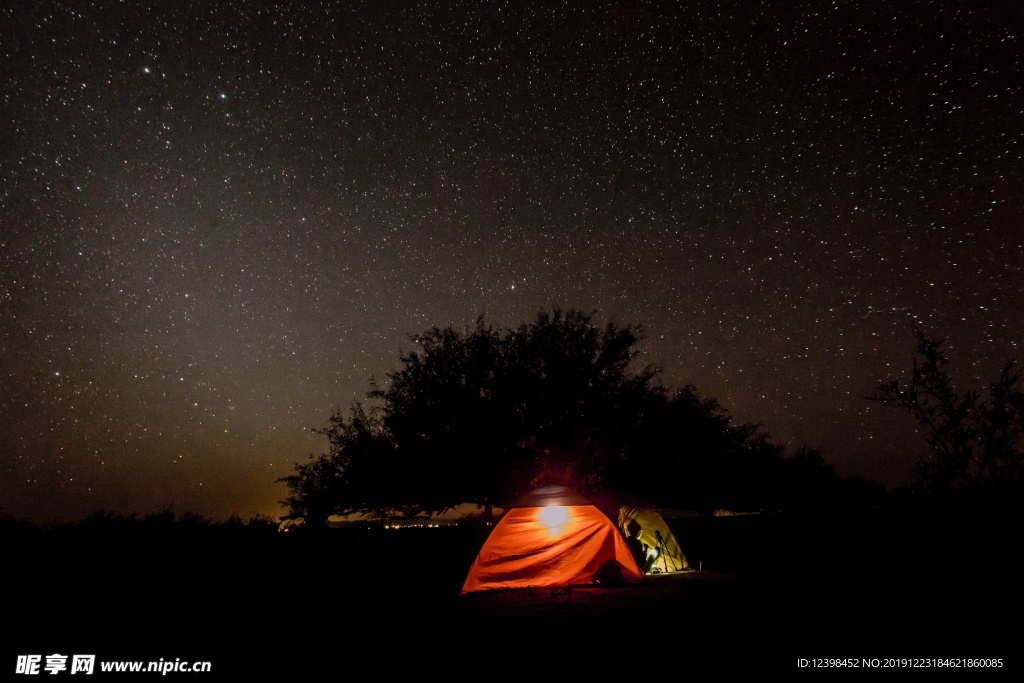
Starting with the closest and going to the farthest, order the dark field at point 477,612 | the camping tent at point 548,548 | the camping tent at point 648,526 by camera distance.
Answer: the dark field at point 477,612
the camping tent at point 548,548
the camping tent at point 648,526

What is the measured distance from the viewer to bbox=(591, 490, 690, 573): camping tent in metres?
12.6

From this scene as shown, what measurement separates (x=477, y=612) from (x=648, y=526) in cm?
611

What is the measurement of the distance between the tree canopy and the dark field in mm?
5025

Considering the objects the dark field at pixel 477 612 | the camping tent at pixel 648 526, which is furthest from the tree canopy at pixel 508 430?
the dark field at pixel 477 612

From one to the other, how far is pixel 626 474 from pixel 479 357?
16.0 ft

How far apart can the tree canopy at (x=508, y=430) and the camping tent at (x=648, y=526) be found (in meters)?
1.61

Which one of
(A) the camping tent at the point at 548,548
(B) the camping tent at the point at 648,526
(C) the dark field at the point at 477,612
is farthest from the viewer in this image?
(B) the camping tent at the point at 648,526

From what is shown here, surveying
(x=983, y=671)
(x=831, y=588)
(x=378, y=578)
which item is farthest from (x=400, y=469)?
(x=983, y=671)

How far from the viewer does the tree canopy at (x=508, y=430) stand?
49.6 ft

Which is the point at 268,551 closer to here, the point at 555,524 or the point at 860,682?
the point at 555,524

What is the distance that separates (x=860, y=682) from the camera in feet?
13.9

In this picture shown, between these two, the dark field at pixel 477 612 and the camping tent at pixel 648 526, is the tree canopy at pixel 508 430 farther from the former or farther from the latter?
the dark field at pixel 477 612

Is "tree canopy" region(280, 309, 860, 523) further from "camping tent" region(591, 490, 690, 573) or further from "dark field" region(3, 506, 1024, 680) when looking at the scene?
"dark field" region(3, 506, 1024, 680)

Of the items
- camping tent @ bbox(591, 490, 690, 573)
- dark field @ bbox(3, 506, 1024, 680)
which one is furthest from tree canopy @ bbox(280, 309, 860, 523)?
dark field @ bbox(3, 506, 1024, 680)
